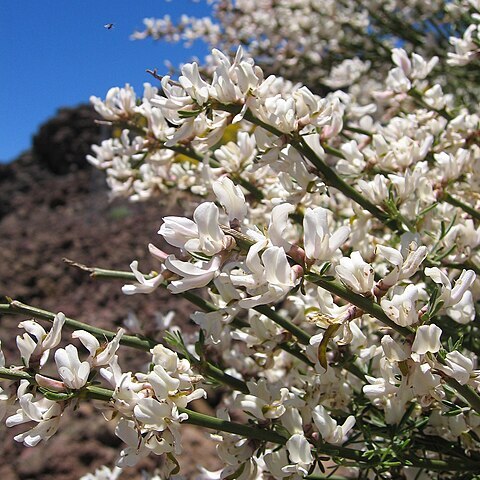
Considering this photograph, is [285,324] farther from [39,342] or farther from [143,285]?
[39,342]

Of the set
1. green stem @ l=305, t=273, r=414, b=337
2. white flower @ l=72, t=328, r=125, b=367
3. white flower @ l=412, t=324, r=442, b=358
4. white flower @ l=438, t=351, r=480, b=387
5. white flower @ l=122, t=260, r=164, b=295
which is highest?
white flower @ l=122, t=260, r=164, b=295

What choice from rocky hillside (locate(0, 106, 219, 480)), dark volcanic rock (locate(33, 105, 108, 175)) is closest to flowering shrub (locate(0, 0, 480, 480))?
rocky hillside (locate(0, 106, 219, 480))

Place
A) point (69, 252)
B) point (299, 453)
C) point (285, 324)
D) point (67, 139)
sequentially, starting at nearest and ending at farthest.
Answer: point (299, 453) → point (285, 324) → point (69, 252) → point (67, 139)

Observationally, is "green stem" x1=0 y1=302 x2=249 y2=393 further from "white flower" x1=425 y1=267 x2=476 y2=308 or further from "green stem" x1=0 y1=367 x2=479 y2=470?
"white flower" x1=425 y1=267 x2=476 y2=308

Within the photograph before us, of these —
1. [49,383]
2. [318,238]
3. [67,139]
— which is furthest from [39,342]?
[67,139]

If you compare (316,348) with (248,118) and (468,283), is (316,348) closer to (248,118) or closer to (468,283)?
(468,283)

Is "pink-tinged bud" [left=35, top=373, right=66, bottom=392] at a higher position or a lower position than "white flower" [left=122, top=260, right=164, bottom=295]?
lower
